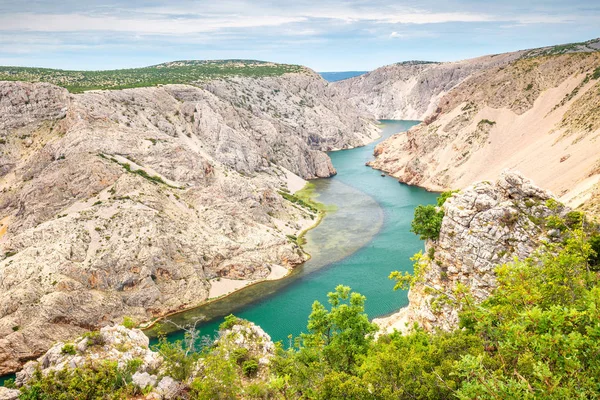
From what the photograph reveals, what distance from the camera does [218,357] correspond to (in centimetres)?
2655

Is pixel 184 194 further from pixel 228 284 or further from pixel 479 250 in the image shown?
pixel 479 250

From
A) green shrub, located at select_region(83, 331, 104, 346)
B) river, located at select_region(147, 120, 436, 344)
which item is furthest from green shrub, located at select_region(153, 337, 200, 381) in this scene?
river, located at select_region(147, 120, 436, 344)

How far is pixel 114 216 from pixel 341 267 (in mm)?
34572

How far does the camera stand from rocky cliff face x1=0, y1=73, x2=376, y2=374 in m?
52.1

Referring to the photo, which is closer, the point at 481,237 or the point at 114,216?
the point at 481,237

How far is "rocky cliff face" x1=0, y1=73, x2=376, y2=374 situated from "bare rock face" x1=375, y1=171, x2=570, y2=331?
111ft

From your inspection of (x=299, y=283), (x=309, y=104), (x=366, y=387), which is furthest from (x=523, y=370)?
(x=309, y=104)

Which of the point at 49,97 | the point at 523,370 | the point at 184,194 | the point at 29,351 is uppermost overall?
the point at 49,97

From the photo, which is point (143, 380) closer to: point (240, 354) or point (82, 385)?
point (82, 385)

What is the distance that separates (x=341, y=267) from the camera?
225 feet

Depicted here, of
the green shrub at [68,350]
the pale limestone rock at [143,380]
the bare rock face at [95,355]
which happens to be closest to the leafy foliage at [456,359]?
the pale limestone rock at [143,380]

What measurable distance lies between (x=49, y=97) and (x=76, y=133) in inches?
563

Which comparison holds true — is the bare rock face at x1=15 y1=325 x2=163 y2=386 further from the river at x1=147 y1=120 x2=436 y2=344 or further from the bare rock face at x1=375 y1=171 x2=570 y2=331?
the bare rock face at x1=375 y1=171 x2=570 y2=331

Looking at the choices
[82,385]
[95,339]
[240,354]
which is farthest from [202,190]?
[82,385]
